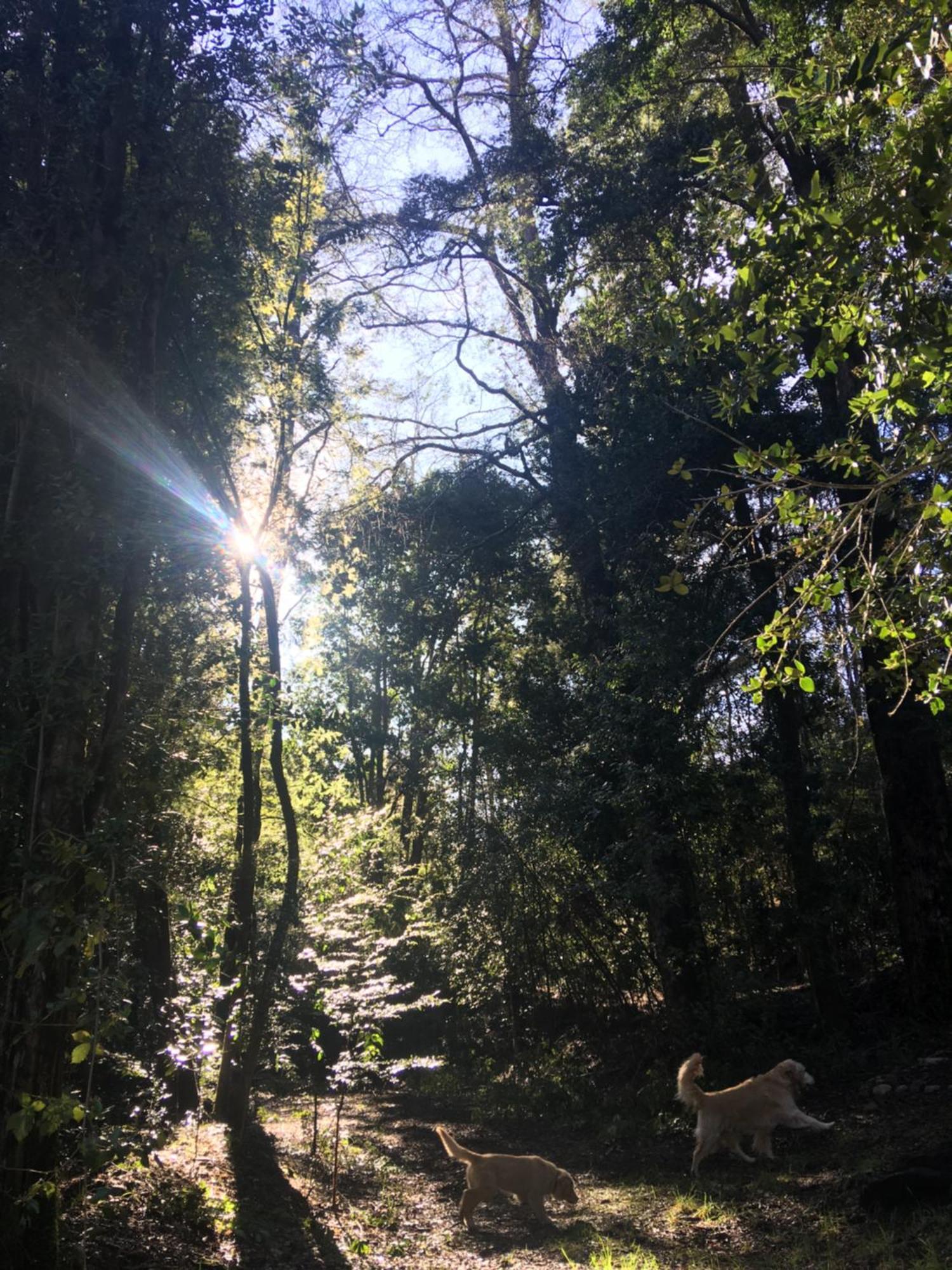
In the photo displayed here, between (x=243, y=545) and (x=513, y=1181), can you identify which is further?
(x=243, y=545)

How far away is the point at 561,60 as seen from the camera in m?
13.8

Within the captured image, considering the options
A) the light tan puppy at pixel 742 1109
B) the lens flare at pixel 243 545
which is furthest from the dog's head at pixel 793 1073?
the lens flare at pixel 243 545

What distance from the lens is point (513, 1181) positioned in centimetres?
756

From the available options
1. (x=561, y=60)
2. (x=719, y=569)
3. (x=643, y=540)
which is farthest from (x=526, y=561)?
(x=561, y=60)

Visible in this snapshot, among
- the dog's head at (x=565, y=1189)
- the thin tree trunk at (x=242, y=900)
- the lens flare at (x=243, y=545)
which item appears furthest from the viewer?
the lens flare at (x=243, y=545)

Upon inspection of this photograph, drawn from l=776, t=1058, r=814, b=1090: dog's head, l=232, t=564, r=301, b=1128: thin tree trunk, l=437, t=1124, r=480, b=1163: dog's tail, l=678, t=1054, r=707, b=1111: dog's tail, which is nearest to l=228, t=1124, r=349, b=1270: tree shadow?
l=232, t=564, r=301, b=1128: thin tree trunk

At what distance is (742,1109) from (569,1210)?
168cm

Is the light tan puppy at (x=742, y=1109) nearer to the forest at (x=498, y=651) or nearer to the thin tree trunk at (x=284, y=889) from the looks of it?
the forest at (x=498, y=651)

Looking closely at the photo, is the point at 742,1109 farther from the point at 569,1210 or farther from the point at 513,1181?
the point at 513,1181

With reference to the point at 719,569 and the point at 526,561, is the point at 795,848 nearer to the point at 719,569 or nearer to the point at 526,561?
the point at 719,569

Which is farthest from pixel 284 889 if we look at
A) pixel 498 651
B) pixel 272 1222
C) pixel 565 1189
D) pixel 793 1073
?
pixel 498 651

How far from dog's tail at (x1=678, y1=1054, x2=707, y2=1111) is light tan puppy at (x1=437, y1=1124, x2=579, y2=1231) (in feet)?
4.10

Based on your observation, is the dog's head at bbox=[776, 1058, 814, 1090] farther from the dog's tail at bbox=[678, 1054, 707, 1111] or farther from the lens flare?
the lens flare

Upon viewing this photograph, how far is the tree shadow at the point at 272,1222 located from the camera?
643 centimetres
